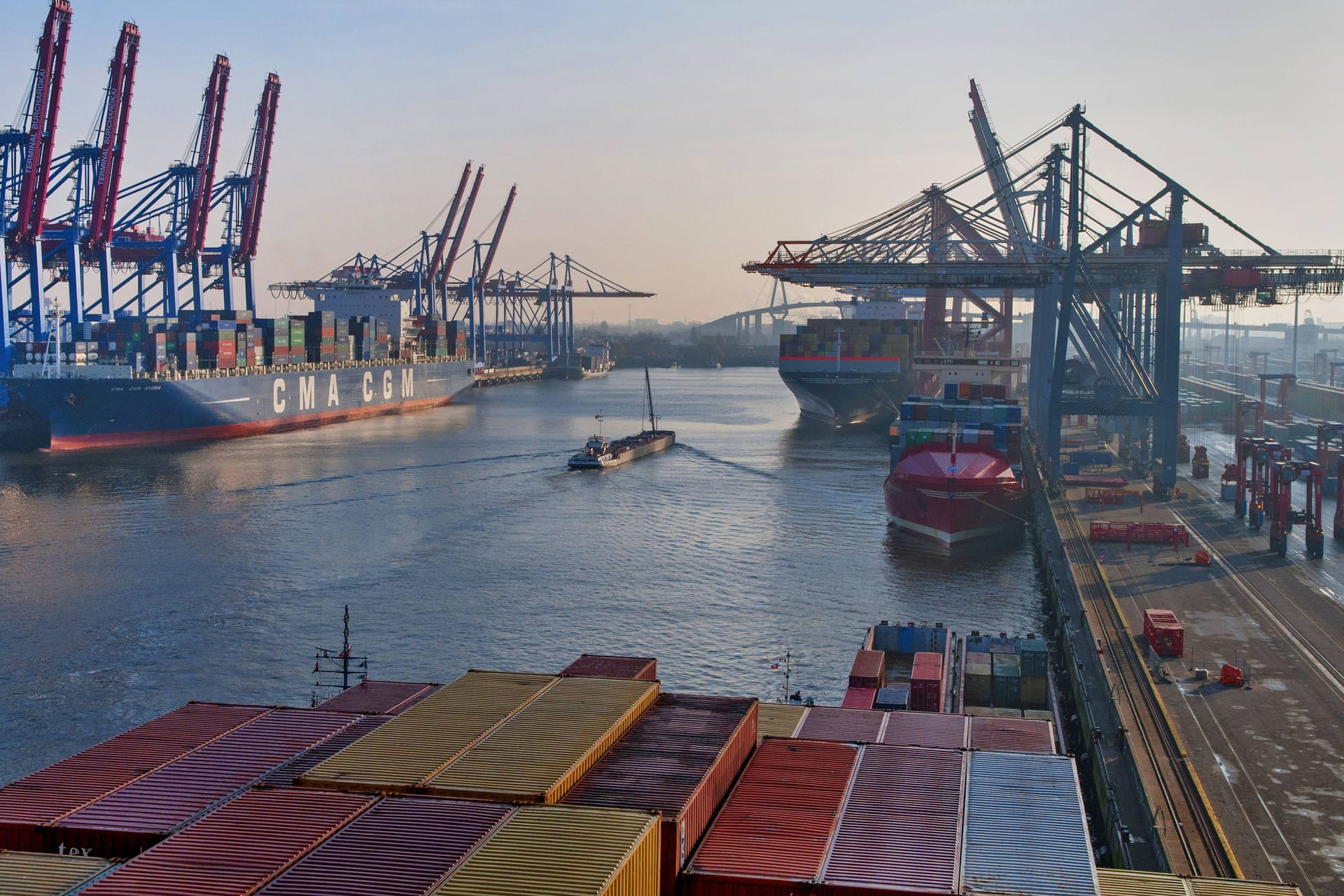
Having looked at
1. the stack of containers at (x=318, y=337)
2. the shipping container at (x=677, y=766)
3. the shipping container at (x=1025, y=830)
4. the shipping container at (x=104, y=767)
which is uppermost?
the stack of containers at (x=318, y=337)

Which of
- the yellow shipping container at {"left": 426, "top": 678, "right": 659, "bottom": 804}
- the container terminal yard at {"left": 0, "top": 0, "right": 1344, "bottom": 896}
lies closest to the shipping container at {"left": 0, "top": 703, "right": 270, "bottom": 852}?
the container terminal yard at {"left": 0, "top": 0, "right": 1344, "bottom": 896}

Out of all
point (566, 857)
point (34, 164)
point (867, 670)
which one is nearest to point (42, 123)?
point (34, 164)

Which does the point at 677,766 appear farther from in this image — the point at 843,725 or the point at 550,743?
the point at 843,725

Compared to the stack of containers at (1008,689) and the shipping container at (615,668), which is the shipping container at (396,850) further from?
the stack of containers at (1008,689)

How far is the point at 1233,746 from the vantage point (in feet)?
54.1

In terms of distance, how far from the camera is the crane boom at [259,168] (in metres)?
71.6

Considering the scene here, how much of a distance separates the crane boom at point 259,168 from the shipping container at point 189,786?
6283 centimetres

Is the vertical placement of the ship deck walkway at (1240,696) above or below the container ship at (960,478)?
below

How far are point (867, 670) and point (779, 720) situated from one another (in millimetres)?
4742

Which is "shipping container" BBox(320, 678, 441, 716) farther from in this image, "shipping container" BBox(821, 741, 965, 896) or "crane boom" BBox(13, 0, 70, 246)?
"crane boom" BBox(13, 0, 70, 246)

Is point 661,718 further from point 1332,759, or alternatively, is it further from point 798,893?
point 1332,759

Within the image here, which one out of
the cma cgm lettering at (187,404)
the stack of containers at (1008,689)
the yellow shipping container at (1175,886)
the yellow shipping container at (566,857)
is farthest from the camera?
the cma cgm lettering at (187,404)

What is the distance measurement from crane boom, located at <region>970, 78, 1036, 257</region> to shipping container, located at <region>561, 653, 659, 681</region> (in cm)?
3604

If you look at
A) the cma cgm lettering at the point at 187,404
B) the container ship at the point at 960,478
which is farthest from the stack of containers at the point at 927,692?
the cma cgm lettering at the point at 187,404
